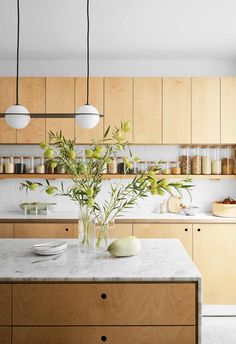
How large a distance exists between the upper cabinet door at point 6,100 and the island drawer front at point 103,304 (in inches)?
110

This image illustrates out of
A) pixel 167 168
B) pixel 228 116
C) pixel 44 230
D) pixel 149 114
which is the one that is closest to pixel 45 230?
pixel 44 230

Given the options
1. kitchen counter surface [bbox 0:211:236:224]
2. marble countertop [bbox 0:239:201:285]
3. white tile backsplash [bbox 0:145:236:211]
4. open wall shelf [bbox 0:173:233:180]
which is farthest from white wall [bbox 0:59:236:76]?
marble countertop [bbox 0:239:201:285]

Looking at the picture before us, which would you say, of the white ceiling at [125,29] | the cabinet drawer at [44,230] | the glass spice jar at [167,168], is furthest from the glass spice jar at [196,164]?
the cabinet drawer at [44,230]

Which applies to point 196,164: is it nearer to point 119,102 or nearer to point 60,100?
point 119,102

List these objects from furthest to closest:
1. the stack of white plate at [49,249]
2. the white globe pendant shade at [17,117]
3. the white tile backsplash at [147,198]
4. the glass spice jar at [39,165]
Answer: the white tile backsplash at [147,198] < the glass spice jar at [39,165] < the white globe pendant shade at [17,117] < the stack of white plate at [49,249]

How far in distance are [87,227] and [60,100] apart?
2.45 meters

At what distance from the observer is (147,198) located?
4.84m

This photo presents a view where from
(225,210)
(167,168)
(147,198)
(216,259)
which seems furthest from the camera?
(147,198)

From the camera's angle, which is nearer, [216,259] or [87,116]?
[87,116]

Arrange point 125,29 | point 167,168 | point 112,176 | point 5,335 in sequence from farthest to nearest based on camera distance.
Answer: point 167,168, point 112,176, point 125,29, point 5,335

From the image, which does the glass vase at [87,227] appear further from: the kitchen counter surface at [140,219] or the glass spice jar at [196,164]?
the glass spice jar at [196,164]

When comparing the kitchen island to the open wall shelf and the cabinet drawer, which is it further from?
the open wall shelf

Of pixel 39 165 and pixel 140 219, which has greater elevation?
pixel 39 165

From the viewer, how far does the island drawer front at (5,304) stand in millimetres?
1996
